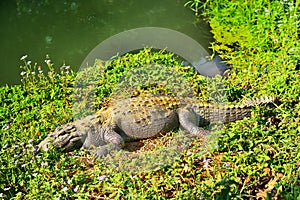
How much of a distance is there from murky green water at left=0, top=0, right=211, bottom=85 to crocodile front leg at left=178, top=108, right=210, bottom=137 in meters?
2.49

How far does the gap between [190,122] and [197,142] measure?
0.28 m

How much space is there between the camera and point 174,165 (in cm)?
484

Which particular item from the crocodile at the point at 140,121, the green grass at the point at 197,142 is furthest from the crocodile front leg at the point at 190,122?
the green grass at the point at 197,142

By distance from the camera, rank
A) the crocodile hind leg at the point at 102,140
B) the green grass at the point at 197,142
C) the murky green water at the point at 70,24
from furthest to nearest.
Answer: the murky green water at the point at 70,24
the crocodile hind leg at the point at 102,140
the green grass at the point at 197,142

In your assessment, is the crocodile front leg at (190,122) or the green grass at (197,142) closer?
the green grass at (197,142)

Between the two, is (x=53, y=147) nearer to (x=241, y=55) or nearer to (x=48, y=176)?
(x=48, y=176)

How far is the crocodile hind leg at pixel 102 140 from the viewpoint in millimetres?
5309

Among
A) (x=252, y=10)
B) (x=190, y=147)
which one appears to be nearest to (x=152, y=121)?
(x=190, y=147)

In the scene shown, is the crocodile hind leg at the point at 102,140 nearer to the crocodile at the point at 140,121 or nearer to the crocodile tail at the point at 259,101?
the crocodile at the point at 140,121

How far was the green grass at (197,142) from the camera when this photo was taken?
4.56 m

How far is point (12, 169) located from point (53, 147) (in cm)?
47

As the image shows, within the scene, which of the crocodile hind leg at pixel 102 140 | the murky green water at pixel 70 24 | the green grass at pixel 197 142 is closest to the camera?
the green grass at pixel 197 142

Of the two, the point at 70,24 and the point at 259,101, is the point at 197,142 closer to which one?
the point at 259,101

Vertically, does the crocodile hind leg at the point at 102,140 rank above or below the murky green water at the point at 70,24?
below
